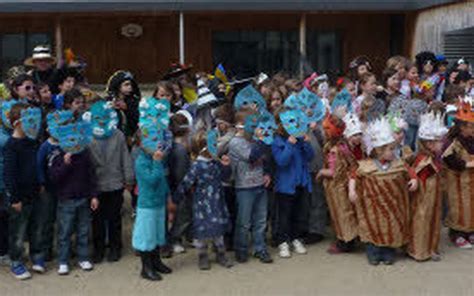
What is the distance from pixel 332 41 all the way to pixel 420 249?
16.2 metres

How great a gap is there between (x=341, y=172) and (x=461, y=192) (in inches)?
49.8

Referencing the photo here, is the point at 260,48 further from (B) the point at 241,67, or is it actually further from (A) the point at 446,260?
(A) the point at 446,260

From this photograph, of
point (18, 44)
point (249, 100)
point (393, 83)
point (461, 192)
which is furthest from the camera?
point (18, 44)

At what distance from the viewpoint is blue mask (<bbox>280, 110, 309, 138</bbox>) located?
19.7 feet

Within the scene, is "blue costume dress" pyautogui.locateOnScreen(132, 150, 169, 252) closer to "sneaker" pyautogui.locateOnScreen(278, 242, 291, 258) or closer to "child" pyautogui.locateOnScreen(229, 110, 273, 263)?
"child" pyautogui.locateOnScreen(229, 110, 273, 263)

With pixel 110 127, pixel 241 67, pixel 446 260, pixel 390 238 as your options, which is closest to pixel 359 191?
pixel 390 238

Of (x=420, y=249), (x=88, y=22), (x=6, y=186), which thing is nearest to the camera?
(x=6, y=186)

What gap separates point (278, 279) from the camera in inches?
217

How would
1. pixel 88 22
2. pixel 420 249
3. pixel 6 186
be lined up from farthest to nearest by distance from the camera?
1. pixel 88 22
2. pixel 420 249
3. pixel 6 186

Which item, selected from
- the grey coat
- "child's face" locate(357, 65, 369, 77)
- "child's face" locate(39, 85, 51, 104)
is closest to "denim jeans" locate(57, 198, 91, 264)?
the grey coat

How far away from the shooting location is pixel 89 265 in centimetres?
583

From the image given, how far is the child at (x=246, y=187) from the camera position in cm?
596

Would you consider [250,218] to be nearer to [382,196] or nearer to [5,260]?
[382,196]

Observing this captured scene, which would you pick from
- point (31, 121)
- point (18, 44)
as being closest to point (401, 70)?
point (31, 121)
